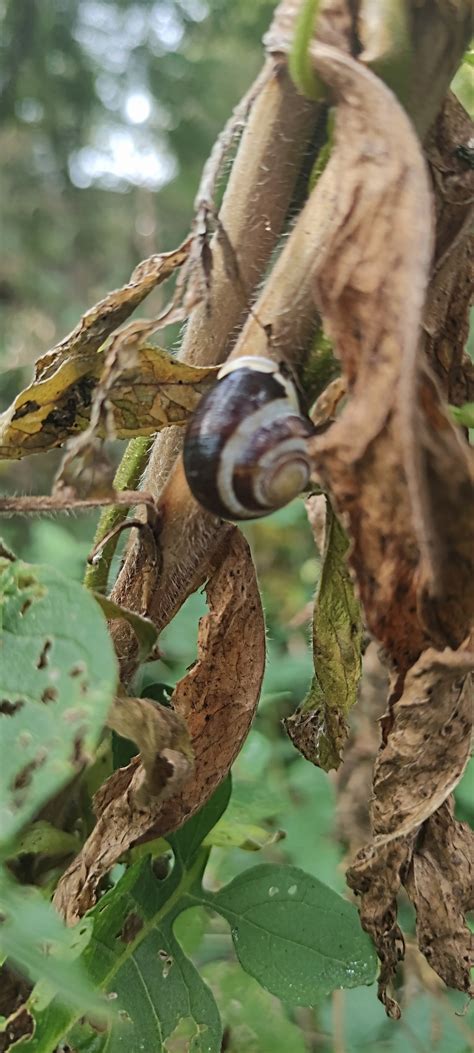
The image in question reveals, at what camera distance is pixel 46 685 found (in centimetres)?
59

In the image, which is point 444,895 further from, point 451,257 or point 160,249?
point 160,249

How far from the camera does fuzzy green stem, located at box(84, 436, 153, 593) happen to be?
90 cm

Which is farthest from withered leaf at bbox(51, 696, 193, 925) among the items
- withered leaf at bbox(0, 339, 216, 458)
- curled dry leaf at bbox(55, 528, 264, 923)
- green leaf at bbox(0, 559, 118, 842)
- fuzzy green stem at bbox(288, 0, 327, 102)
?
fuzzy green stem at bbox(288, 0, 327, 102)

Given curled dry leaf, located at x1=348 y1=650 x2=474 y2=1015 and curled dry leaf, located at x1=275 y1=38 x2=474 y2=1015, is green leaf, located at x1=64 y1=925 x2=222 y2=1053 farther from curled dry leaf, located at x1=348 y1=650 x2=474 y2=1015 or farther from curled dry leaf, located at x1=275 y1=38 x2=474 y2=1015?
curled dry leaf, located at x1=275 y1=38 x2=474 y2=1015

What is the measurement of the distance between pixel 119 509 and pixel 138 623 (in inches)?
6.3

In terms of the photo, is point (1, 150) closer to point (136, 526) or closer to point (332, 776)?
point (332, 776)

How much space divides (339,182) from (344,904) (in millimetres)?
715

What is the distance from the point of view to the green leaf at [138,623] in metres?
0.73

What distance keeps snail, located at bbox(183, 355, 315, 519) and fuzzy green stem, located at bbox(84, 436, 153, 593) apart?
0.13 metres

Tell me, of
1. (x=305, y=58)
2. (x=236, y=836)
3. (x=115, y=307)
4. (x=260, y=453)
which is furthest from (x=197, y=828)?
(x=305, y=58)

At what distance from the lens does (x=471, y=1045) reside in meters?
1.49

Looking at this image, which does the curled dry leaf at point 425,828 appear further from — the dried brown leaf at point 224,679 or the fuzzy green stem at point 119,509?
the fuzzy green stem at point 119,509

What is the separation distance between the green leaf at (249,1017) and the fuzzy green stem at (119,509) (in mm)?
764

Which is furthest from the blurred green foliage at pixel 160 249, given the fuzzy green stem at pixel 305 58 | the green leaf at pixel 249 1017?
the fuzzy green stem at pixel 305 58
